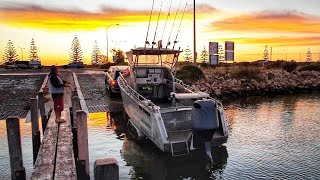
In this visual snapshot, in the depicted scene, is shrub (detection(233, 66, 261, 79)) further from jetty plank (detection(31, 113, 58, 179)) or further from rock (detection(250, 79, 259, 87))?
jetty plank (detection(31, 113, 58, 179))

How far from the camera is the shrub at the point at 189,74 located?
34.1 m

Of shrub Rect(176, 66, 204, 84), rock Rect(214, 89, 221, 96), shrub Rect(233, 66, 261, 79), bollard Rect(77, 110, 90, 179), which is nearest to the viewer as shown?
bollard Rect(77, 110, 90, 179)

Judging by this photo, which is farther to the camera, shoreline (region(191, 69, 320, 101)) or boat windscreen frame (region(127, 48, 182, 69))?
shoreline (region(191, 69, 320, 101))

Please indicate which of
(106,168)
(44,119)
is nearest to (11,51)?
(44,119)

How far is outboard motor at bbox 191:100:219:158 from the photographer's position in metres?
10.4

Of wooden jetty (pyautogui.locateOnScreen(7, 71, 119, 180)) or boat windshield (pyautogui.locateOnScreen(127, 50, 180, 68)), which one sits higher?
boat windshield (pyautogui.locateOnScreen(127, 50, 180, 68))

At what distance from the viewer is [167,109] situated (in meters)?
12.5

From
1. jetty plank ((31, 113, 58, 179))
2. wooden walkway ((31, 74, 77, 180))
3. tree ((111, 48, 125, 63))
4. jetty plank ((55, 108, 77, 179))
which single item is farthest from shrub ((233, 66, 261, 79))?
tree ((111, 48, 125, 63))

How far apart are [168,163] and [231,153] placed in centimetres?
282

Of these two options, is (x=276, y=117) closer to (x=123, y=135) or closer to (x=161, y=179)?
(x=123, y=135)

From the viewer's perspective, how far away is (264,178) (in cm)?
1032

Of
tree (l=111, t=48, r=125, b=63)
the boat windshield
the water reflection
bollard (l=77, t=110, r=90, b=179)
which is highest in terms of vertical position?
tree (l=111, t=48, r=125, b=63)

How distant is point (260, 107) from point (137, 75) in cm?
1239

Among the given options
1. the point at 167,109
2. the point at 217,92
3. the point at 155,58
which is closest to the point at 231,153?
the point at 167,109
